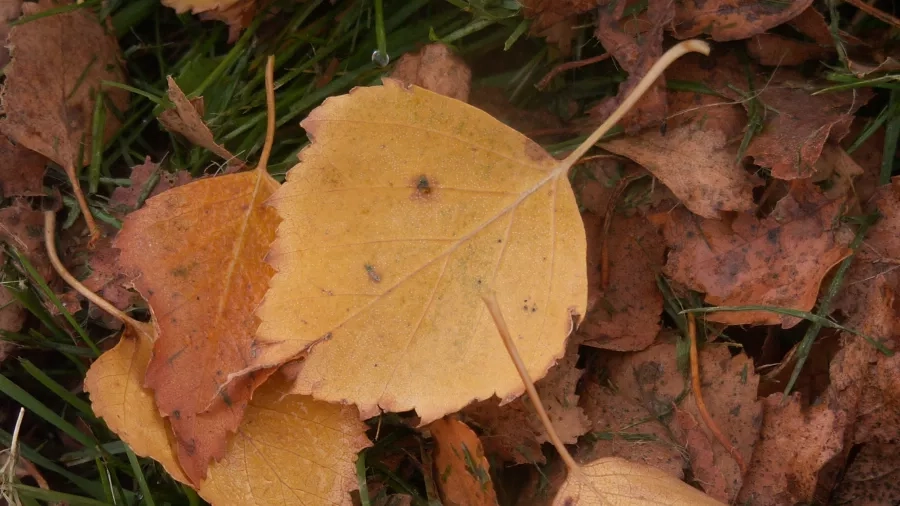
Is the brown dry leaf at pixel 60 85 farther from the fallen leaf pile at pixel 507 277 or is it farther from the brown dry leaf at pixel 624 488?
the brown dry leaf at pixel 624 488

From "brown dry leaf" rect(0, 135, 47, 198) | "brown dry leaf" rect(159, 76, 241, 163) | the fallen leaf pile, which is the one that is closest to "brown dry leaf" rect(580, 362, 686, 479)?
the fallen leaf pile

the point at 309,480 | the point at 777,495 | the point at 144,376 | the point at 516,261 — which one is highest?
the point at 516,261

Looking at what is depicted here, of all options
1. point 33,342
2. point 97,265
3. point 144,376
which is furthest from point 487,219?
point 33,342

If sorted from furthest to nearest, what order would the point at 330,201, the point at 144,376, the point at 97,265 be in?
the point at 97,265 < the point at 144,376 < the point at 330,201

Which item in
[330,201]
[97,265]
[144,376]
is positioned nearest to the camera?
[330,201]

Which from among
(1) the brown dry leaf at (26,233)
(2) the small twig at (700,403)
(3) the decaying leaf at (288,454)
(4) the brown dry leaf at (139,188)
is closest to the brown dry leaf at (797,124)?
(2) the small twig at (700,403)

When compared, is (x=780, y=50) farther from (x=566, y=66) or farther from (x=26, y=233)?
(x=26, y=233)

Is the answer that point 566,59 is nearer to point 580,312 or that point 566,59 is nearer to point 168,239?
point 580,312
